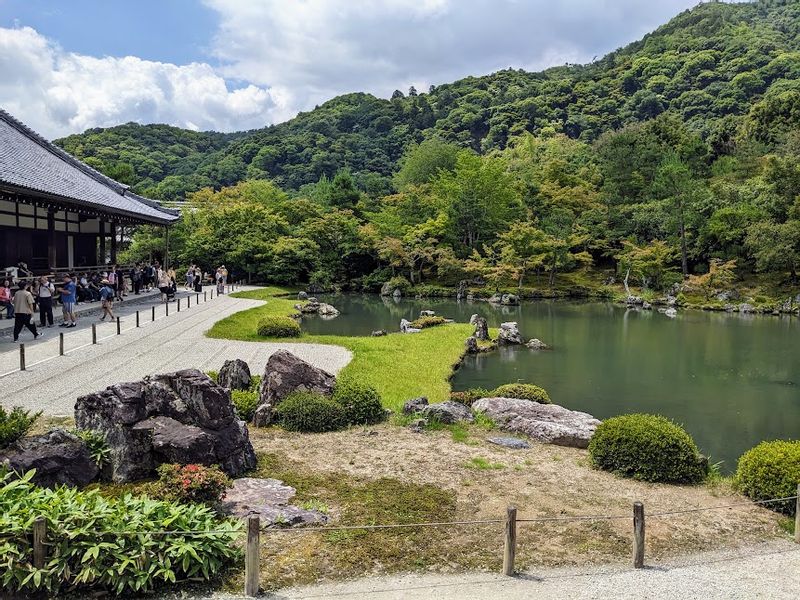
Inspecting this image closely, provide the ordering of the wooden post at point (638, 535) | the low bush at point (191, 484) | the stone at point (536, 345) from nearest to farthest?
the wooden post at point (638, 535), the low bush at point (191, 484), the stone at point (536, 345)

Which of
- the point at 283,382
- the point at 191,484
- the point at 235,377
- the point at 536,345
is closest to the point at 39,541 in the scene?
the point at 191,484

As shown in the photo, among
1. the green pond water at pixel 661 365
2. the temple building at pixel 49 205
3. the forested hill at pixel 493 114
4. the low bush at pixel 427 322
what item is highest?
the forested hill at pixel 493 114

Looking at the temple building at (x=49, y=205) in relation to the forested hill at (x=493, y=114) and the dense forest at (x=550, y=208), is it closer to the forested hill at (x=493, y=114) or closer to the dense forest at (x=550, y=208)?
the dense forest at (x=550, y=208)

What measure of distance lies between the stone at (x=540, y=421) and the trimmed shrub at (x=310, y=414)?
11.5ft

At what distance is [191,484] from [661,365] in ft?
65.8

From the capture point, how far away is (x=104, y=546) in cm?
573

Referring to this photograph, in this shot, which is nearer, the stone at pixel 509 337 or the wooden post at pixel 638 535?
the wooden post at pixel 638 535

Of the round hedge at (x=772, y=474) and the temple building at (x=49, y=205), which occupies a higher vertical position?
the temple building at (x=49, y=205)

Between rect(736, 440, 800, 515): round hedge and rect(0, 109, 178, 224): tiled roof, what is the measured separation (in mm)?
21452

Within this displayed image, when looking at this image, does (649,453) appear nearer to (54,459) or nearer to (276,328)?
(54,459)

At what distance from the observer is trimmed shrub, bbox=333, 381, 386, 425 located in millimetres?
12259

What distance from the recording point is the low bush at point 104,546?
564 centimetres

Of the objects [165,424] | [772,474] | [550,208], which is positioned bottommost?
[772,474]

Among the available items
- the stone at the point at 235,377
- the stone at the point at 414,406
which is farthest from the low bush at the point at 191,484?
the stone at the point at 235,377
